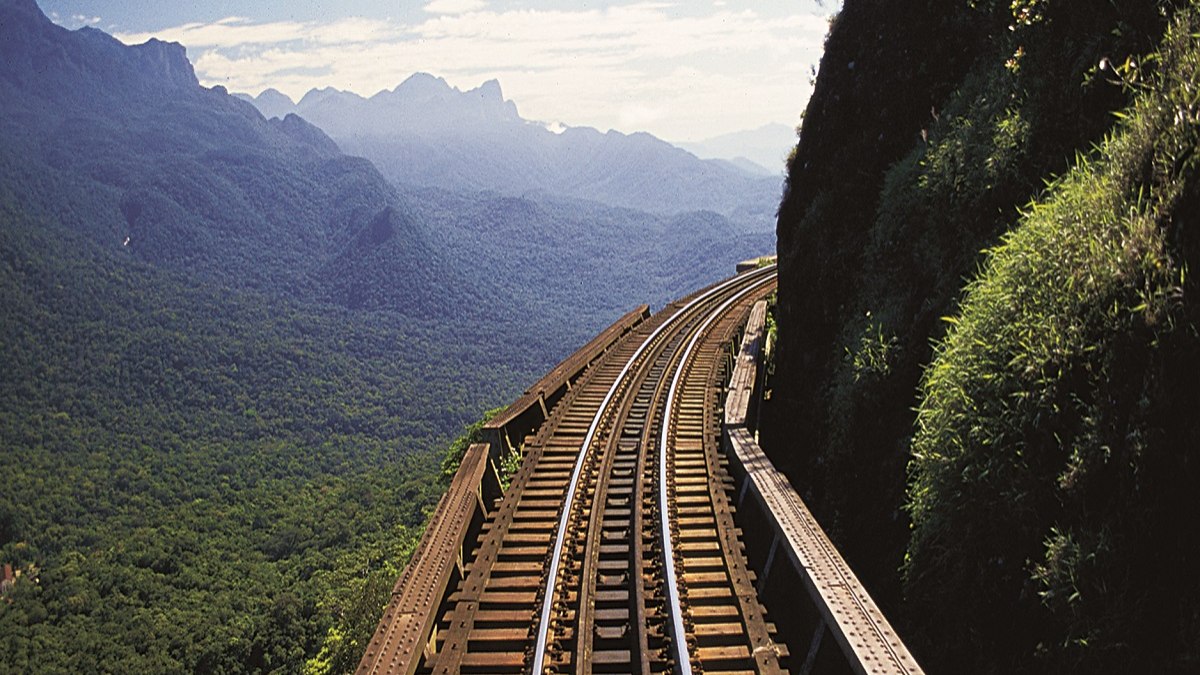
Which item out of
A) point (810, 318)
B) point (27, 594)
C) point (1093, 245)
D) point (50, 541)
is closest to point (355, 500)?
point (27, 594)

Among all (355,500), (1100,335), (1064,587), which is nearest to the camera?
(1064,587)

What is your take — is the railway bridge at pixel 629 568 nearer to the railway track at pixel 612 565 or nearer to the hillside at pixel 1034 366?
the railway track at pixel 612 565

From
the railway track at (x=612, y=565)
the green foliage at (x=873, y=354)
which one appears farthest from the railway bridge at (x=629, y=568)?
the green foliage at (x=873, y=354)

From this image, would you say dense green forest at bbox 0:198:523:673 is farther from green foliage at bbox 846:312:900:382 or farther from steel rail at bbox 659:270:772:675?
green foliage at bbox 846:312:900:382

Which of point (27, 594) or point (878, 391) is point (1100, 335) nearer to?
point (878, 391)

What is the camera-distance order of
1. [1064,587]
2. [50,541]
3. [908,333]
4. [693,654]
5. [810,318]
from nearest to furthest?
[1064,587], [693,654], [908,333], [810,318], [50,541]

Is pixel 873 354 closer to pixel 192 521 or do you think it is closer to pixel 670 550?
pixel 670 550
